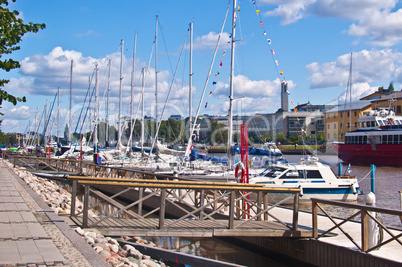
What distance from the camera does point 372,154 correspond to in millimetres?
68000

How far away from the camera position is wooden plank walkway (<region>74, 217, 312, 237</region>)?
10500 millimetres

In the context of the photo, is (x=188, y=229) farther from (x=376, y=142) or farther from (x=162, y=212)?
(x=376, y=142)

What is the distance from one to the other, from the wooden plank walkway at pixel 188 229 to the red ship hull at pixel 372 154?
194ft

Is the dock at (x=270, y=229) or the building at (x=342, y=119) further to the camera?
the building at (x=342, y=119)

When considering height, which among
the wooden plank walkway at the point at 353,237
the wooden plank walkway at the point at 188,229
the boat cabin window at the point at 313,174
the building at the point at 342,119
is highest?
the building at the point at 342,119

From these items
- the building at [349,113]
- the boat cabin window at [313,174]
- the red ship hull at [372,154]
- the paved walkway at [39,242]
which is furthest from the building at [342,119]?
the paved walkway at [39,242]

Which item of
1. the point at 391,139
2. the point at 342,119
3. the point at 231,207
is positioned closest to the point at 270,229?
the point at 231,207

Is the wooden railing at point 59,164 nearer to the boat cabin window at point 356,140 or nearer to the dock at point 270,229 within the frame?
the dock at point 270,229

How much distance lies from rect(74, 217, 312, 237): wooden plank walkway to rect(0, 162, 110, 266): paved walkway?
1.04 meters

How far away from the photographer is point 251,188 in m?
11.6

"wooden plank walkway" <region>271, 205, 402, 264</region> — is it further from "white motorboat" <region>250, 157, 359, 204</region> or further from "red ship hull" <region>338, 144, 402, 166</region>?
"red ship hull" <region>338, 144, 402, 166</region>

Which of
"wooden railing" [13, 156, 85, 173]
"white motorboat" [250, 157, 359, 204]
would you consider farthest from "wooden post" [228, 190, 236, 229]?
"wooden railing" [13, 156, 85, 173]

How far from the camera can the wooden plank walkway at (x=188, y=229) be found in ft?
34.4

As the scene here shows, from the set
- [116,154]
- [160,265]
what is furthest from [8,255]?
[116,154]
